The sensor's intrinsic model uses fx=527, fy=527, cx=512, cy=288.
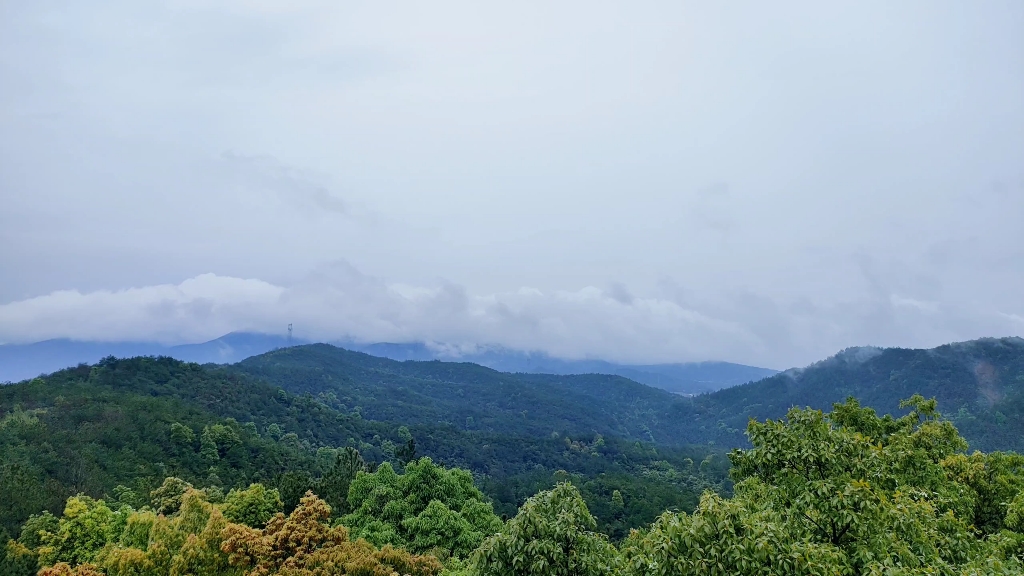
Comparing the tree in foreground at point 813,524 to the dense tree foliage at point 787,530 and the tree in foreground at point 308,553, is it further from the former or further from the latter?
the tree in foreground at point 308,553

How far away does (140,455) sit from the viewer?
255ft

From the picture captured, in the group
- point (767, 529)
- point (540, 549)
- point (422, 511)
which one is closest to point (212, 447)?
point (422, 511)

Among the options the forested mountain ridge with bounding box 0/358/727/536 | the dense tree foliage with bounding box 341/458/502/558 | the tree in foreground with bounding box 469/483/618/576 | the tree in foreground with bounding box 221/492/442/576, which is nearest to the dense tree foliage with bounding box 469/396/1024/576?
the tree in foreground with bounding box 469/483/618/576

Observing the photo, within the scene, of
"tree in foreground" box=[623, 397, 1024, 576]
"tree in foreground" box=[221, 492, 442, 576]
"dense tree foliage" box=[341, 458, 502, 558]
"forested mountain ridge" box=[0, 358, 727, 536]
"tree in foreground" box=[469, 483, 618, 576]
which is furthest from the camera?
"forested mountain ridge" box=[0, 358, 727, 536]

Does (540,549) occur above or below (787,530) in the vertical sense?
below

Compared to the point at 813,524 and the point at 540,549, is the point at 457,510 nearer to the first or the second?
the point at 540,549

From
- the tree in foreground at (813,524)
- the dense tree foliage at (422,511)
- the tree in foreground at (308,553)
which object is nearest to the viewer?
Answer: the tree in foreground at (813,524)

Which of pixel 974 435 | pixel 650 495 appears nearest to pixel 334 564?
pixel 650 495

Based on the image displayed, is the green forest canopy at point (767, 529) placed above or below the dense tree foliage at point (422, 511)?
above

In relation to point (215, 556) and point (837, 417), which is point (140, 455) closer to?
point (215, 556)

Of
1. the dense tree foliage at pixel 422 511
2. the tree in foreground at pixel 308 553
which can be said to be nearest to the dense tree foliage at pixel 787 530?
the tree in foreground at pixel 308 553

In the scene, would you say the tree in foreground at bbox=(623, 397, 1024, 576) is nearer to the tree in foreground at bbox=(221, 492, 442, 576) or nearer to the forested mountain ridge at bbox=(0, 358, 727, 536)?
the tree in foreground at bbox=(221, 492, 442, 576)

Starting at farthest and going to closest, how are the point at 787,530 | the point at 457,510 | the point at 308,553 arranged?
the point at 457,510, the point at 308,553, the point at 787,530

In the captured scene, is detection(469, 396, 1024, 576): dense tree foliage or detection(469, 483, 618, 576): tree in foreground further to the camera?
detection(469, 483, 618, 576): tree in foreground
